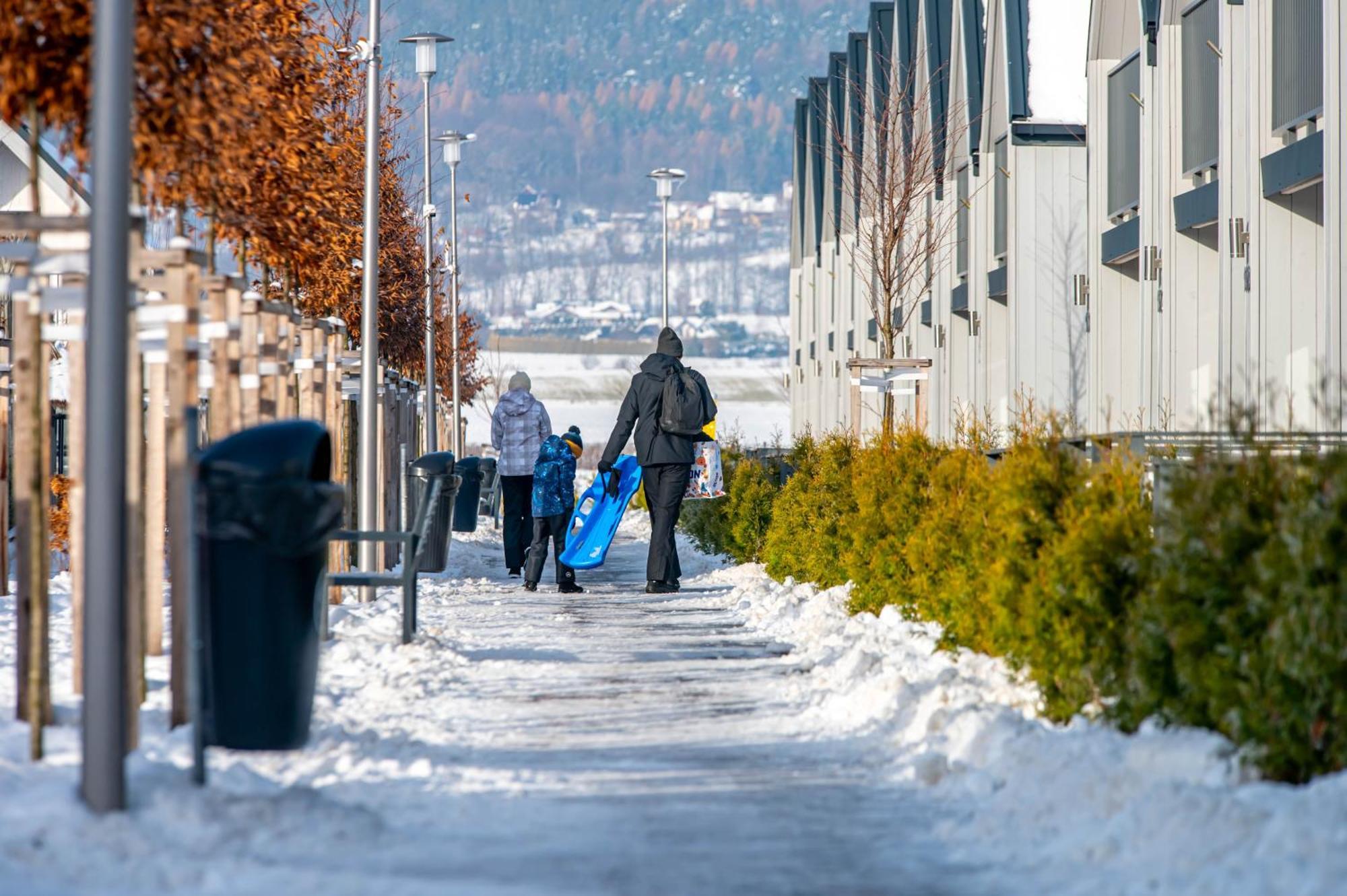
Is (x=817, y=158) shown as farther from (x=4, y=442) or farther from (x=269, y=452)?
(x=269, y=452)

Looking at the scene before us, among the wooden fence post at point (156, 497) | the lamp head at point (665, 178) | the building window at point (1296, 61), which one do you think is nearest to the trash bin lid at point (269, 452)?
the wooden fence post at point (156, 497)

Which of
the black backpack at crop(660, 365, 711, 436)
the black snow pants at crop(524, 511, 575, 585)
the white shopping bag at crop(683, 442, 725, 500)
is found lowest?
the black snow pants at crop(524, 511, 575, 585)

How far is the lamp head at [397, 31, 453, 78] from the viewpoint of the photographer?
32.5 metres

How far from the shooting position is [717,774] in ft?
23.0

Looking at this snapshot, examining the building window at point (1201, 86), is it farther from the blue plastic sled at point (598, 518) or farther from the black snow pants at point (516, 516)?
the black snow pants at point (516, 516)

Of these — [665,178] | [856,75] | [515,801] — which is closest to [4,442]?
[515,801]

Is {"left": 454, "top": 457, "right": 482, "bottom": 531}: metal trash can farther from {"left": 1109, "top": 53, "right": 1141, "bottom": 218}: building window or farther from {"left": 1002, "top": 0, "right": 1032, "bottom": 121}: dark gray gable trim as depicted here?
{"left": 1109, "top": 53, "right": 1141, "bottom": 218}: building window

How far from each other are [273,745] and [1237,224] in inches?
464

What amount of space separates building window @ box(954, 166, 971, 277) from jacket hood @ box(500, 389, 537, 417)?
13.9 meters

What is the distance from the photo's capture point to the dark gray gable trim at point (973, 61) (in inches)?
1152

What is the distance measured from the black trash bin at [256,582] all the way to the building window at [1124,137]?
15.5 m

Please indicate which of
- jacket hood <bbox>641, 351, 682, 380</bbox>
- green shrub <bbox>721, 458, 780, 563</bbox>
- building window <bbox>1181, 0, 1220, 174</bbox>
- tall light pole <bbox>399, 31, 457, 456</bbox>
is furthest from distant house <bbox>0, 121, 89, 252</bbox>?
building window <bbox>1181, 0, 1220, 174</bbox>

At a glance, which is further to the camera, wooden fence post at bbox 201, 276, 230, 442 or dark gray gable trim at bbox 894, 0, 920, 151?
dark gray gable trim at bbox 894, 0, 920, 151

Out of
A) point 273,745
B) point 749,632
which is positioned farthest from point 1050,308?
point 273,745
